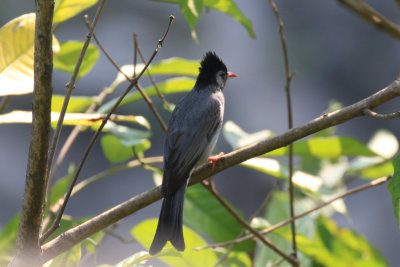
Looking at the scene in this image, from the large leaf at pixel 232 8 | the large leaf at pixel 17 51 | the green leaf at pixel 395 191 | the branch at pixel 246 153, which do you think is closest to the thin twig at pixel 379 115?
the branch at pixel 246 153

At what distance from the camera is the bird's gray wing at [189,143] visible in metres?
2.35

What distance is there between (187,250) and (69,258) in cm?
49

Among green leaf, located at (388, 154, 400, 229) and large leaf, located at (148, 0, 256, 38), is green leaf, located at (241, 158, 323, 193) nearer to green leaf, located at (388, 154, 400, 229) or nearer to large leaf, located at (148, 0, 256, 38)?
large leaf, located at (148, 0, 256, 38)

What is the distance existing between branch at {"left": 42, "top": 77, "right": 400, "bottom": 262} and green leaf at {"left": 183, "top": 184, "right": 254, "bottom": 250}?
0.46m

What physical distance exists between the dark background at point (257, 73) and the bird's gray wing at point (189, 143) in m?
2.72

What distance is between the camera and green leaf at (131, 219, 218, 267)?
6.36 ft

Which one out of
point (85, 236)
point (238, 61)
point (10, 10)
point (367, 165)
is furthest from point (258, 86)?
point (85, 236)

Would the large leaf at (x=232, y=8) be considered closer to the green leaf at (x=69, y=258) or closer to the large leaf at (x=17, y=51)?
the large leaf at (x=17, y=51)

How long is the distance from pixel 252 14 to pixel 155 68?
4.48m

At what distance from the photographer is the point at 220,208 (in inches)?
92.4

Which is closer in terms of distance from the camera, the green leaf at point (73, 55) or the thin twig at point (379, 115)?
the thin twig at point (379, 115)

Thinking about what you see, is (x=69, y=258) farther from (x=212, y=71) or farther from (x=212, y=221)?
(x=212, y=71)

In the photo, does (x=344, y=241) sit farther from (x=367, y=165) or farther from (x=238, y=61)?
(x=238, y=61)

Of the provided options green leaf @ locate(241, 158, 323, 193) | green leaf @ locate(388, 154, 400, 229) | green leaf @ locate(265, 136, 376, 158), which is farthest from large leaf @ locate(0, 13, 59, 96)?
green leaf @ locate(388, 154, 400, 229)
